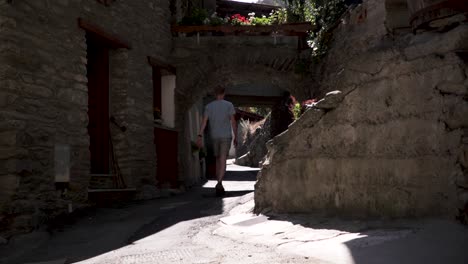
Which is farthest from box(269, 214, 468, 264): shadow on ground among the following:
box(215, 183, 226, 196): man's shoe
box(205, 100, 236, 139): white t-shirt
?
box(215, 183, 226, 196): man's shoe

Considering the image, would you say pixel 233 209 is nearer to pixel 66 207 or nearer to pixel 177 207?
pixel 177 207

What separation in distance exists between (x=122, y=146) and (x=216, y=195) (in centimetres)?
194

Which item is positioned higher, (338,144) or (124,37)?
(124,37)

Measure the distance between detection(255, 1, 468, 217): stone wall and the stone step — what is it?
11.3 ft

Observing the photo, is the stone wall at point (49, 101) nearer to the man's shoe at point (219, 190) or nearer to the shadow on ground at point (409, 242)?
the man's shoe at point (219, 190)

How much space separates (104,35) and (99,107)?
131 cm

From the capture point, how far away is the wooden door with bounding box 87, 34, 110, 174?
8.09 metres

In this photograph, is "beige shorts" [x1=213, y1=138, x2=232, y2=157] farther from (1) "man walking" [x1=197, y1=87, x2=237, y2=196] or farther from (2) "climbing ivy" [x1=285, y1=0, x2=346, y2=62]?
(2) "climbing ivy" [x1=285, y1=0, x2=346, y2=62]

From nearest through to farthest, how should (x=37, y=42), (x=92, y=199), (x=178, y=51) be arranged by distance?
(x=37, y=42), (x=92, y=199), (x=178, y=51)

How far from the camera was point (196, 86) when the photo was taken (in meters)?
10.6

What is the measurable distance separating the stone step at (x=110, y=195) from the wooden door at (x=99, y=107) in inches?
23.8

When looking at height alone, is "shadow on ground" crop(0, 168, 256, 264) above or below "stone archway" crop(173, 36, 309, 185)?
below

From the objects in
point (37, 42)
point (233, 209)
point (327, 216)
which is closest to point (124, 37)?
point (37, 42)

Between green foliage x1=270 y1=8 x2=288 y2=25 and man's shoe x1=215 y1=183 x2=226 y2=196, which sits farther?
green foliage x1=270 y1=8 x2=288 y2=25
